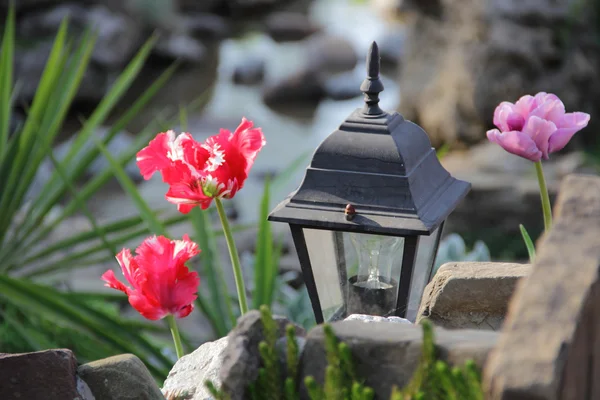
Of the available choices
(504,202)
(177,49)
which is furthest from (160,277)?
(177,49)

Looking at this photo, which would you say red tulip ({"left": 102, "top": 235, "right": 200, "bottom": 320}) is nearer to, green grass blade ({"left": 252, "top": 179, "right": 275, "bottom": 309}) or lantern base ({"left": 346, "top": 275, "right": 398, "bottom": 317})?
lantern base ({"left": 346, "top": 275, "right": 398, "bottom": 317})

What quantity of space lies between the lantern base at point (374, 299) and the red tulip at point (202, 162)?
1.01ft

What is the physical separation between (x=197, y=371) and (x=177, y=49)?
10.2 metres

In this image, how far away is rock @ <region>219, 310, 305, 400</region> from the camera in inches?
38.8

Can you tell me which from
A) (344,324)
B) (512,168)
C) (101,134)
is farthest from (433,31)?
(344,324)

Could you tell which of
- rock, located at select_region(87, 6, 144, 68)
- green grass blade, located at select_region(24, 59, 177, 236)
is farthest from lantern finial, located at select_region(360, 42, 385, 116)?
rock, located at select_region(87, 6, 144, 68)

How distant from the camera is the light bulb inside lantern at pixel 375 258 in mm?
1479

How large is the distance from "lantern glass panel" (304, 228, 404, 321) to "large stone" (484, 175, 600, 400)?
50 cm

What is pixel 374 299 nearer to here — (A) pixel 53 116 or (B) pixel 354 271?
(B) pixel 354 271

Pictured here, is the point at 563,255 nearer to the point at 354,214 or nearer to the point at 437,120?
the point at 354,214

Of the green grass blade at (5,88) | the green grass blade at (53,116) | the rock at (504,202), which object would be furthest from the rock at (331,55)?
the green grass blade at (5,88)

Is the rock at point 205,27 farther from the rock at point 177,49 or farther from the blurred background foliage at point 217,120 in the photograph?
the rock at point 177,49

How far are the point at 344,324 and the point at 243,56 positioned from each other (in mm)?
10222

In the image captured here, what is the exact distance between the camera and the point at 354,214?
138cm
